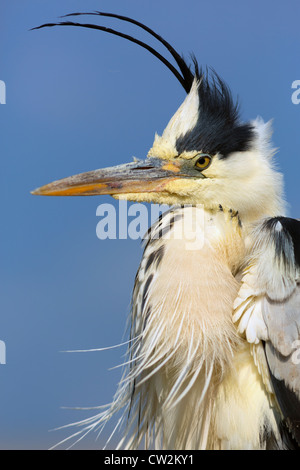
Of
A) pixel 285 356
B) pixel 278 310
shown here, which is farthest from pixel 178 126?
pixel 285 356

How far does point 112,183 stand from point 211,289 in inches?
24.2

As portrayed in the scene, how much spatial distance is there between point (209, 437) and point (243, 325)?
1.47ft

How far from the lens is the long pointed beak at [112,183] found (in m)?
2.43

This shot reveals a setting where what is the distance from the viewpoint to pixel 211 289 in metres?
2.19

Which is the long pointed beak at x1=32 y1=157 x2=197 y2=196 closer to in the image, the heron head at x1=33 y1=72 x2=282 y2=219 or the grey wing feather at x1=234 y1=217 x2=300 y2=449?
the heron head at x1=33 y1=72 x2=282 y2=219

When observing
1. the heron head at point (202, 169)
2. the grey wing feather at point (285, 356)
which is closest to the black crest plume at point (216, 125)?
the heron head at point (202, 169)

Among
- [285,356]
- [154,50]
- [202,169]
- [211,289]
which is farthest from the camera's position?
[154,50]

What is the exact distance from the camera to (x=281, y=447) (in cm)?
208

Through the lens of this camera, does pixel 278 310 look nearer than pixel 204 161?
Yes

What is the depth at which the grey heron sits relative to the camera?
6.82ft

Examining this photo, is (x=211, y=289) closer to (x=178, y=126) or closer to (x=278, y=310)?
(x=278, y=310)


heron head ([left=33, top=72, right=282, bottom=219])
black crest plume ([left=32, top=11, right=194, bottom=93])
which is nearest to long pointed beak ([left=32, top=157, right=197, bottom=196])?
heron head ([left=33, top=72, right=282, bottom=219])
